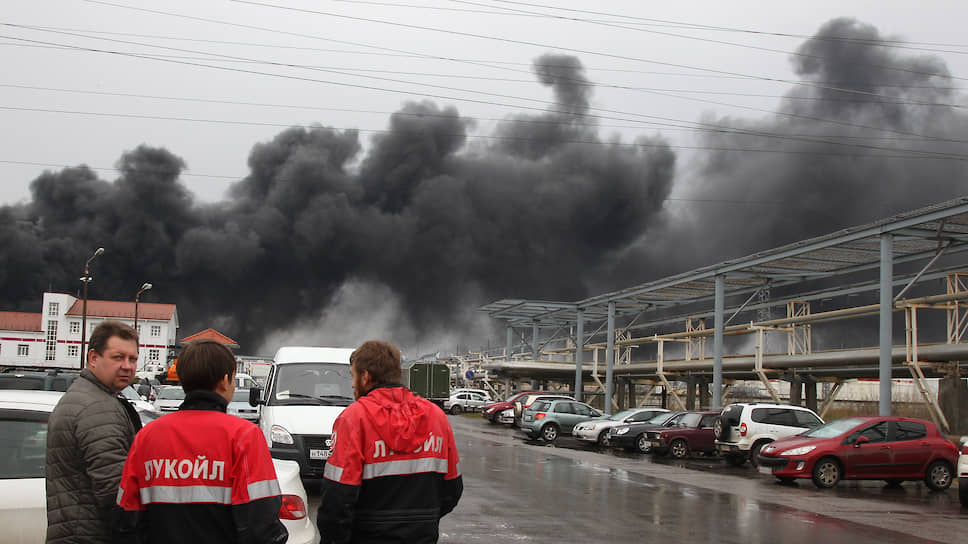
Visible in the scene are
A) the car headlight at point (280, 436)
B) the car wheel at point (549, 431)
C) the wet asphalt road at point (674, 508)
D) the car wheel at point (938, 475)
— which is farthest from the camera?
the car wheel at point (549, 431)

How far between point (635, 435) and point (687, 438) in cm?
182

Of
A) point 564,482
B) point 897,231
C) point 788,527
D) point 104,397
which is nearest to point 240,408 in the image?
point 564,482

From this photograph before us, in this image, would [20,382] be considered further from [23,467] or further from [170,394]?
[170,394]

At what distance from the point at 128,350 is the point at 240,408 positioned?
64.2ft

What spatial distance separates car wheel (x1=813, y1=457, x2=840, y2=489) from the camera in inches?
617

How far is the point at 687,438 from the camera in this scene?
23359 millimetres

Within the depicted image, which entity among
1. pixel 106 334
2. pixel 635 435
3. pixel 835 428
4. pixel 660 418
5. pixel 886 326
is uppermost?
pixel 886 326

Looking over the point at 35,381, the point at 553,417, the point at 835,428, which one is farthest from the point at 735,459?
the point at 35,381

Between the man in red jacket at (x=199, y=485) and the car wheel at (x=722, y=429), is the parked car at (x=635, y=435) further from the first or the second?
the man in red jacket at (x=199, y=485)

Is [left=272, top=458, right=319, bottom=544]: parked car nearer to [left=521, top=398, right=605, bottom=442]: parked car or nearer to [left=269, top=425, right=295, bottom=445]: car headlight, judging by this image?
[left=269, top=425, right=295, bottom=445]: car headlight

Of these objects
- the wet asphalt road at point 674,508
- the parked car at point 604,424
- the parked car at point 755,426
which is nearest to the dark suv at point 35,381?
the wet asphalt road at point 674,508

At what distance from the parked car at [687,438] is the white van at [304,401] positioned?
1334 centimetres

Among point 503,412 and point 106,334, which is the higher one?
point 106,334

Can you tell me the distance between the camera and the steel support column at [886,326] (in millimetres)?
20781
